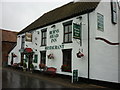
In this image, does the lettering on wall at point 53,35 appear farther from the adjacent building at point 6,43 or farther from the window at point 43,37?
the adjacent building at point 6,43

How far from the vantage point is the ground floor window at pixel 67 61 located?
1224 centimetres

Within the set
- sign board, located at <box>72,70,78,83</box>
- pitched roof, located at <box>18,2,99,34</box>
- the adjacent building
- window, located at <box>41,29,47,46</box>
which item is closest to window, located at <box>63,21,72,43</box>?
pitched roof, located at <box>18,2,99,34</box>

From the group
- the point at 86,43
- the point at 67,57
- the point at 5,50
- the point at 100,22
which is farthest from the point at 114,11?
the point at 5,50

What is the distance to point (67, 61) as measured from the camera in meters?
12.7

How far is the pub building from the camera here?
381 inches

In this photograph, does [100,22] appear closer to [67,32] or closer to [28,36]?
[67,32]

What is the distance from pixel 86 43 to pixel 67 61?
2.91 meters

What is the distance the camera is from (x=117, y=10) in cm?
1314

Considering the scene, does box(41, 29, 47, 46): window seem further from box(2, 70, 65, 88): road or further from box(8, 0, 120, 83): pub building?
box(2, 70, 65, 88): road

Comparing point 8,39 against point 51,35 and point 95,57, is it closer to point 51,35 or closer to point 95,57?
point 51,35

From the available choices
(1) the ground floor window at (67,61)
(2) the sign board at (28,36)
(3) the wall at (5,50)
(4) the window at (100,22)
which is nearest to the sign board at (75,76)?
(1) the ground floor window at (67,61)

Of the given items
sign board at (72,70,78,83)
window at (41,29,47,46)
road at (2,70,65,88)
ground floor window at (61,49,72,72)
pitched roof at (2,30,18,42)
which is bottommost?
road at (2,70,65,88)

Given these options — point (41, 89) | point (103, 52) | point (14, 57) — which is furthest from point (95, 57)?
point (14, 57)

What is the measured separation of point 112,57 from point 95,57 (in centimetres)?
128
